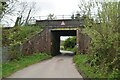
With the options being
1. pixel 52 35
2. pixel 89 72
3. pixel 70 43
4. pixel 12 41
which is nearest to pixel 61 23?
pixel 52 35

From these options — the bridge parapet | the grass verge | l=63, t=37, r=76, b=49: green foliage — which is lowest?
l=63, t=37, r=76, b=49: green foliage

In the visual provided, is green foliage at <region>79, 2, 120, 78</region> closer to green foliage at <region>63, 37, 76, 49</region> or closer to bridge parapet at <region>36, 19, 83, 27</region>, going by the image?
bridge parapet at <region>36, 19, 83, 27</region>

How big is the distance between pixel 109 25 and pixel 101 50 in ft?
5.24

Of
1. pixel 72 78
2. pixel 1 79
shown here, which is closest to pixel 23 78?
pixel 1 79

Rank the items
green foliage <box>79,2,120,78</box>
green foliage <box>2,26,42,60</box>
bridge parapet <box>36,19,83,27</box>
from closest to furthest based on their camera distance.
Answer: green foliage <box>79,2,120,78</box> < green foliage <box>2,26,42,60</box> < bridge parapet <box>36,19,83,27</box>

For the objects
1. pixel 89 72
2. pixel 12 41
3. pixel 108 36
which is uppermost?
pixel 108 36

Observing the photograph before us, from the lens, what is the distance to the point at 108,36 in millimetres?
16625

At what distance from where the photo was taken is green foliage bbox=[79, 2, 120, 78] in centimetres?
1590

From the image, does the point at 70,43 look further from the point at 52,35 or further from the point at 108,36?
the point at 108,36

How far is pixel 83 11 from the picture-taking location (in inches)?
751

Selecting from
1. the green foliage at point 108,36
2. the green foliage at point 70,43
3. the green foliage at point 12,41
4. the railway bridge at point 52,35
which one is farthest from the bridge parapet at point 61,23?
the green foliage at point 70,43

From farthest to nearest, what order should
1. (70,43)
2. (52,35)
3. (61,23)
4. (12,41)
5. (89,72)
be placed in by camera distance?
(70,43)
(52,35)
(61,23)
(12,41)
(89,72)

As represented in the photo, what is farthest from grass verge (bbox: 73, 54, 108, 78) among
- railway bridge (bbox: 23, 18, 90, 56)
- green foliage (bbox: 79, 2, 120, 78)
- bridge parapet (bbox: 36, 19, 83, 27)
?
bridge parapet (bbox: 36, 19, 83, 27)

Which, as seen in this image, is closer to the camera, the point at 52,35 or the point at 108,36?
the point at 108,36
